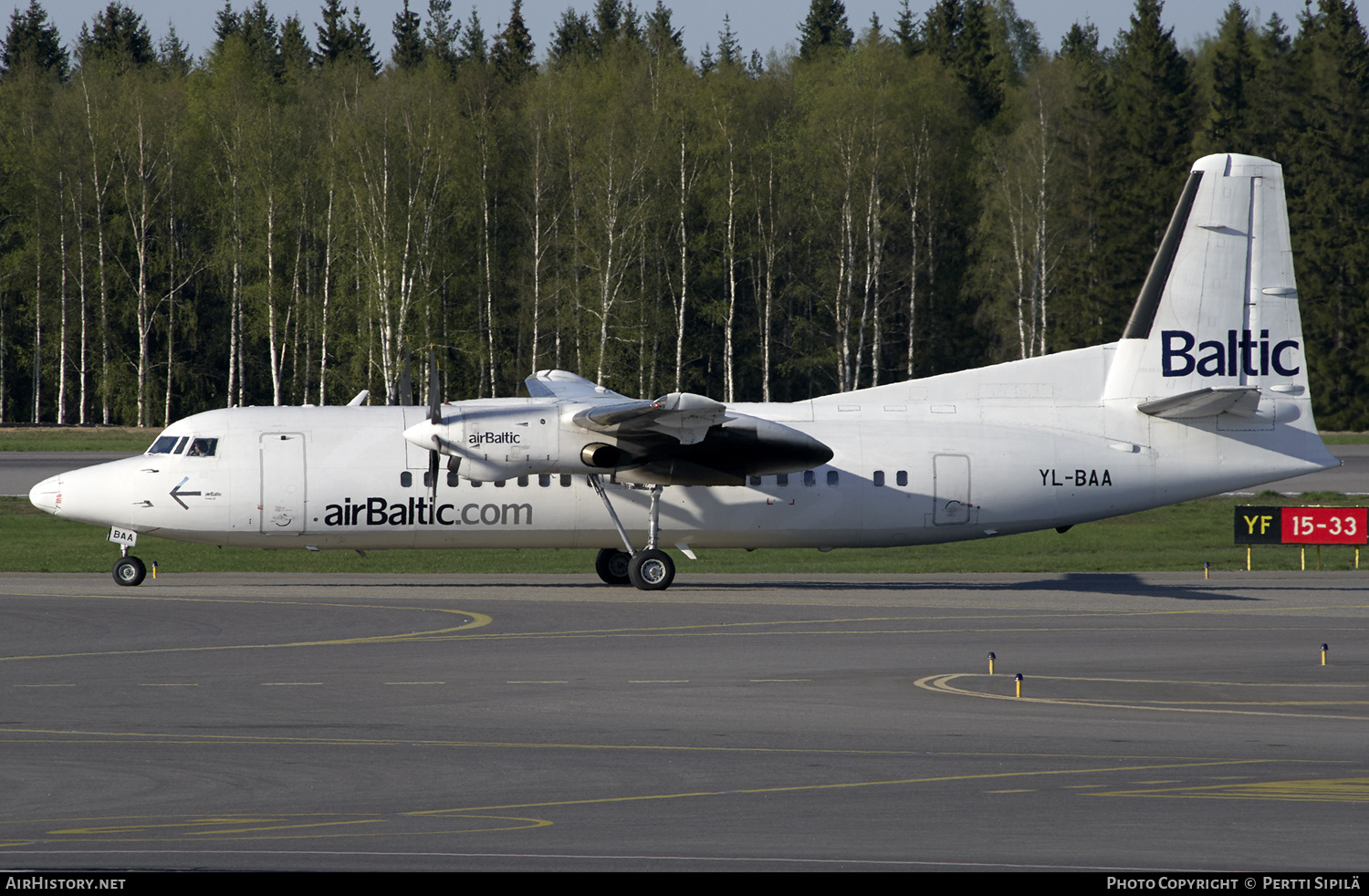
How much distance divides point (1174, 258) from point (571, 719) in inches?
662

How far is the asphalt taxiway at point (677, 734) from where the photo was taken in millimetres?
8477

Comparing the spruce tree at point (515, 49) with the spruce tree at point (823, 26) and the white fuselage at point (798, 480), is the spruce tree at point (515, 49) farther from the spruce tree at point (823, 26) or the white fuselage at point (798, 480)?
the white fuselage at point (798, 480)

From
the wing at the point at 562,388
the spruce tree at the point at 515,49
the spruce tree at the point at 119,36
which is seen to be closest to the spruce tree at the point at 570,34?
the spruce tree at the point at 515,49

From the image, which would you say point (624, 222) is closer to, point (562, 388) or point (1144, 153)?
point (1144, 153)

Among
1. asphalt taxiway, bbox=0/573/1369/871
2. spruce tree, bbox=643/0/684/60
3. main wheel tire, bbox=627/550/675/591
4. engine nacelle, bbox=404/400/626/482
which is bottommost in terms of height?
asphalt taxiway, bbox=0/573/1369/871

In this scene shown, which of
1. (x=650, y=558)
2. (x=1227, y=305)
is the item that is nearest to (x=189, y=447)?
(x=650, y=558)

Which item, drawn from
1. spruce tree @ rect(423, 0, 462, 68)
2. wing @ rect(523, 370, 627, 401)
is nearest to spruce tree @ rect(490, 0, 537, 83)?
spruce tree @ rect(423, 0, 462, 68)

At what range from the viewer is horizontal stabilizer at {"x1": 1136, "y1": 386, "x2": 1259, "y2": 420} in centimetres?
2375

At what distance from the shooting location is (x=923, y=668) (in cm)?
1603

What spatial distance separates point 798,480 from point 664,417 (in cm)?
335

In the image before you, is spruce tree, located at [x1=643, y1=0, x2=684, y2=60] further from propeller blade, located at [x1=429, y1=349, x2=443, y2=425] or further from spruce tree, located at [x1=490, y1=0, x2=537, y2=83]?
propeller blade, located at [x1=429, y1=349, x2=443, y2=425]

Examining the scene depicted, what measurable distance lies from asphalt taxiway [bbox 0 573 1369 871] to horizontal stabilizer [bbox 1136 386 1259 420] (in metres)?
3.61

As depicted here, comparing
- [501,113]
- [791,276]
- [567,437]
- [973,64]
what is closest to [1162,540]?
[567,437]
